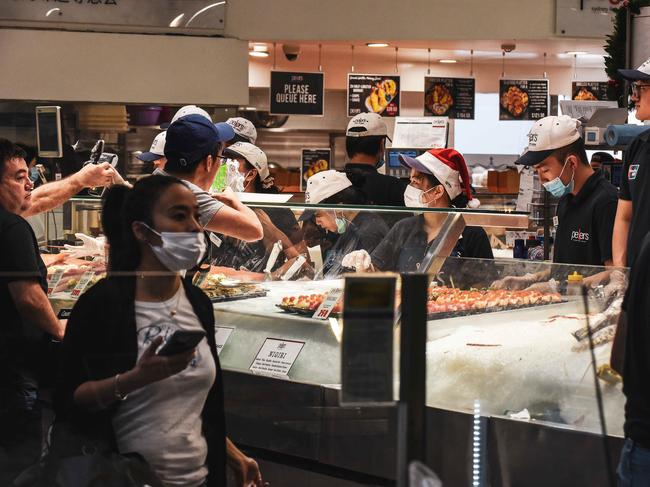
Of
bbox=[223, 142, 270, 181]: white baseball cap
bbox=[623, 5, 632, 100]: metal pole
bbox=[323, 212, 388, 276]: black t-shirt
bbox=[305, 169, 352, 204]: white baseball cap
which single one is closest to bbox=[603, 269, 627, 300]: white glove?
bbox=[323, 212, 388, 276]: black t-shirt

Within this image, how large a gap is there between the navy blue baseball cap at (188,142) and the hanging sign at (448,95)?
8.18 meters

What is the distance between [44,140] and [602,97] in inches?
316

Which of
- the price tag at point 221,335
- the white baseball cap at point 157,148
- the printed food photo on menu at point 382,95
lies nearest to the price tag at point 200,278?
the price tag at point 221,335

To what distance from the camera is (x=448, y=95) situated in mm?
11312

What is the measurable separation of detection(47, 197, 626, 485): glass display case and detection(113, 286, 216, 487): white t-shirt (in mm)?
126

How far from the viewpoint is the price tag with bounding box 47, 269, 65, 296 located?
2.33 meters

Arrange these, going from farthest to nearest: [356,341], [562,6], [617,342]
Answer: [562,6]
[617,342]
[356,341]

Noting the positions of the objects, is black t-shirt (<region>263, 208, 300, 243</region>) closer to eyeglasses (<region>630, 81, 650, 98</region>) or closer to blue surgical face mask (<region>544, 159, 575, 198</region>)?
eyeglasses (<region>630, 81, 650, 98</region>)

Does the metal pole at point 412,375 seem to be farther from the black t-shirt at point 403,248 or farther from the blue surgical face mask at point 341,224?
the blue surgical face mask at point 341,224

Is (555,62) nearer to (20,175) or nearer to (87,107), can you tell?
(87,107)

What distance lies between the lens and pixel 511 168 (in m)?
11.4

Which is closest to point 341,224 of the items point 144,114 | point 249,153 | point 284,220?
point 284,220

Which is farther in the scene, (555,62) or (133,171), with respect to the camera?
(555,62)

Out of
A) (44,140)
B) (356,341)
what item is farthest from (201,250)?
(44,140)
